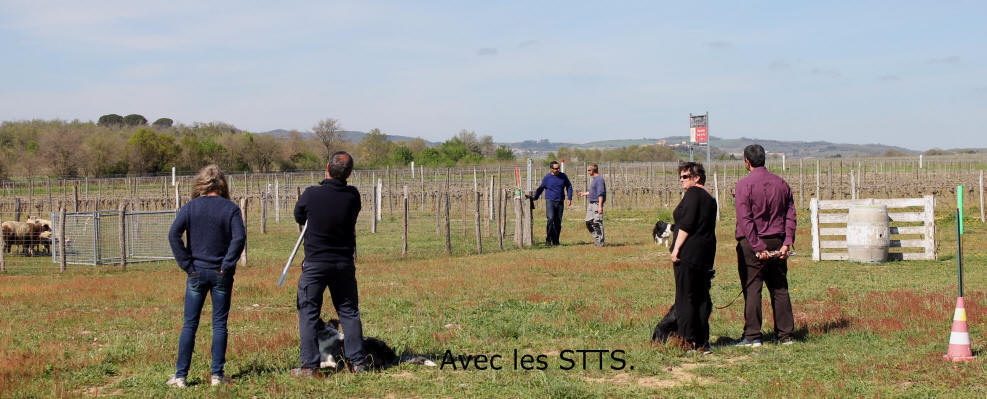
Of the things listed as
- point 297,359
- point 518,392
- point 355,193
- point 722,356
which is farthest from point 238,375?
point 722,356

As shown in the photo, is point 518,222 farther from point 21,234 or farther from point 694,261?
→ point 21,234

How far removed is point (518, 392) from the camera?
6168mm

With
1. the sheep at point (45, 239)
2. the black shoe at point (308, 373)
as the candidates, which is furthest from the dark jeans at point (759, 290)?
the sheep at point (45, 239)

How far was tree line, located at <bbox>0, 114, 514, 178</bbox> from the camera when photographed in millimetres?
71312

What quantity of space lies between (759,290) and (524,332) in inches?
91.1

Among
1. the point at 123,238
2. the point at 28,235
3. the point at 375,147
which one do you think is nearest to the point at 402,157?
the point at 375,147

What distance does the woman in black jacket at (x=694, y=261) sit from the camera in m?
7.30

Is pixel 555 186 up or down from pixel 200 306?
up

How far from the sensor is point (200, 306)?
6.38 metres

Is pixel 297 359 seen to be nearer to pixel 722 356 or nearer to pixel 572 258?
pixel 722 356

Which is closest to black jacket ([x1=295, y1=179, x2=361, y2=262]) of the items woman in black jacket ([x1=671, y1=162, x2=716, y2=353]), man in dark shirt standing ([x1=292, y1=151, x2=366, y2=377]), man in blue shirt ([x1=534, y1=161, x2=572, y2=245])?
man in dark shirt standing ([x1=292, y1=151, x2=366, y2=377])

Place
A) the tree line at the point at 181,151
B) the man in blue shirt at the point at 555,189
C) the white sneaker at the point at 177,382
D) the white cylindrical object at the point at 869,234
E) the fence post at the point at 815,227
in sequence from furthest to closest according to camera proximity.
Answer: the tree line at the point at 181,151 < the man in blue shirt at the point at 555,189 < the fence post at the point at 815,227 < the white cylindrical object at the point at 869,234 < the white sneaker at the point at 177,382

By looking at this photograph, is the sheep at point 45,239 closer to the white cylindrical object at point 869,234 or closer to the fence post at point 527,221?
the fence post at point 527,221

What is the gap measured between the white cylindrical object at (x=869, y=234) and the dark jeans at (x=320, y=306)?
11305mm
